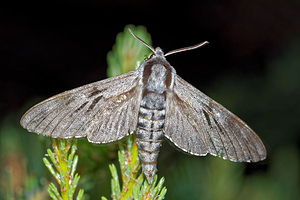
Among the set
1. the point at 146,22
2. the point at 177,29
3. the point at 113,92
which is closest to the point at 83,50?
the point at 146,22

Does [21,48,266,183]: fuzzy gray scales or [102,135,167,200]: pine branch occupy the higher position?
[21,48,266,183]: fuzzy gray scales

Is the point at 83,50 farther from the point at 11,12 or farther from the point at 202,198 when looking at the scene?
the point at 202,198

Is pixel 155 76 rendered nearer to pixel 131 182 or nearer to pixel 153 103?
pixel 153 103

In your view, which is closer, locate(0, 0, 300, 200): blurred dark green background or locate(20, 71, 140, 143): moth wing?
locate(20, 71, 140, 143): moth wing

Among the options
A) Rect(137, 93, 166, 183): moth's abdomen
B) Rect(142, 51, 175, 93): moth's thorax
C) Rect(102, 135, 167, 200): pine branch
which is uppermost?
Rect(142, 51, 175, 93): moth's thorax

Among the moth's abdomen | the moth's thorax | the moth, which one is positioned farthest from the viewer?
the moth's thorax

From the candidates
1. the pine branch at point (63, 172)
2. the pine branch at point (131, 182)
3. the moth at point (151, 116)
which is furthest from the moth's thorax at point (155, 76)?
the pine branch at point (63, 172)

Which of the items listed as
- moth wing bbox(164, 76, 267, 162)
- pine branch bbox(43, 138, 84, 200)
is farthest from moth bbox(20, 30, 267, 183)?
pine branch bbox(43, 138, 84, 200)

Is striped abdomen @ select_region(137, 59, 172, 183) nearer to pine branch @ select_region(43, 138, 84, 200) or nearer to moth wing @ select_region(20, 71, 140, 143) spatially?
moth wing @ select_region(20, 71, 140, 143)

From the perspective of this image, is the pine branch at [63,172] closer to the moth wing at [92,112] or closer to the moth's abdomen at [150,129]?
the moth wing at [92,112]
